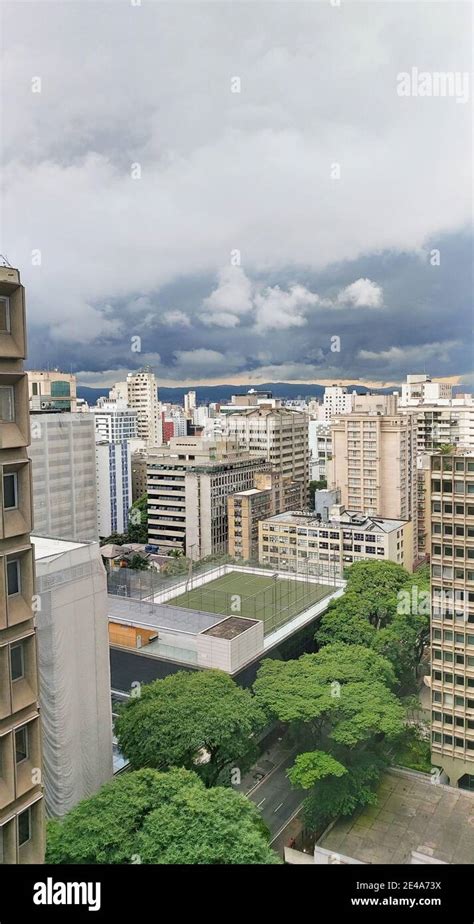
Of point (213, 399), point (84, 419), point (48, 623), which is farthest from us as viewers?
point (213, 399)

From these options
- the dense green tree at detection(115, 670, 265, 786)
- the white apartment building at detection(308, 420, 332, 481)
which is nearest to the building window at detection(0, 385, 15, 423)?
the dense green tree at detection(115, 670, 265, 786)

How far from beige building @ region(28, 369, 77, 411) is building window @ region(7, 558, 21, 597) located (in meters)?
10.5

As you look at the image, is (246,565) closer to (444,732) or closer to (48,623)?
(444,732)

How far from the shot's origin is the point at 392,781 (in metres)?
4.75

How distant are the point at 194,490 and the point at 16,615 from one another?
34.3 feet

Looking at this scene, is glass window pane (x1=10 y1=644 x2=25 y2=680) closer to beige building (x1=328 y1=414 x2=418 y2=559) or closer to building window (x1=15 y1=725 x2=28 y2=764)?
building window (x1=15 y1=725 x2=28 y2=764)

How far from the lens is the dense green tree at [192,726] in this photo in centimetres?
410

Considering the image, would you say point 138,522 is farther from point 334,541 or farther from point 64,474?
point 334,541

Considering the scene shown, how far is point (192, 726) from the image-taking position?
13.6ft

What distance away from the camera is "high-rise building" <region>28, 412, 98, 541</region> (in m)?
10.6

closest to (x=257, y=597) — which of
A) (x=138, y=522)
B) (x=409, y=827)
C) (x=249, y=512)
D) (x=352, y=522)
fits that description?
(x=352, y=522)

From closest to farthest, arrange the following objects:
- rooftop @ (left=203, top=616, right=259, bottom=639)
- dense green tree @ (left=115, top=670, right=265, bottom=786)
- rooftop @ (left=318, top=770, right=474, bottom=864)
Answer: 1. rooftop @ (left=318, top=770, right=474, bottom=864)
2. dense green tree @ (left=115, top=670, right=265, bottom=786)
3. rooftop @ (left=203, top=616, right=259, bottom=639)
